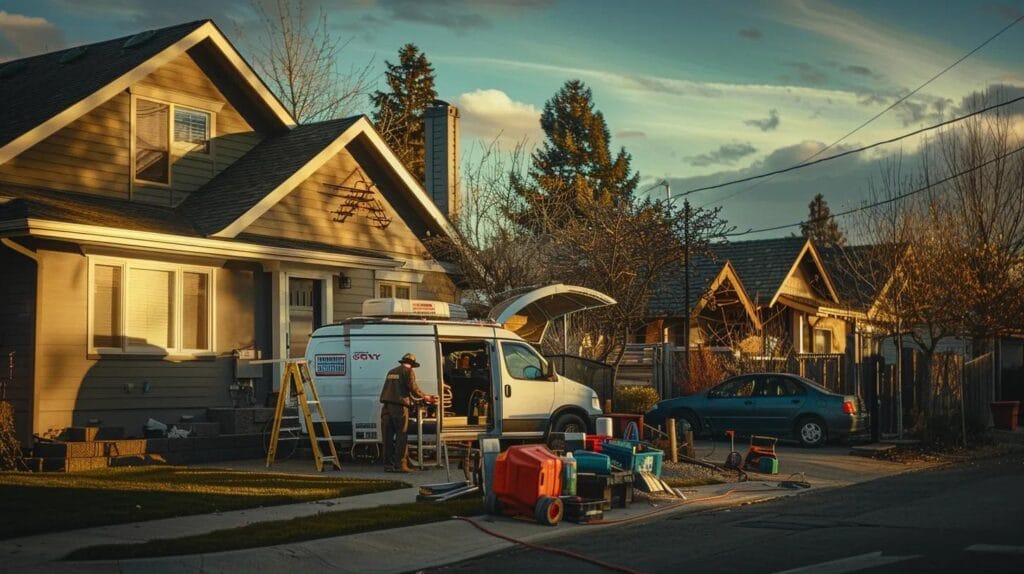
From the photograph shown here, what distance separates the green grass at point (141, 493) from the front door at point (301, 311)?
6015mm

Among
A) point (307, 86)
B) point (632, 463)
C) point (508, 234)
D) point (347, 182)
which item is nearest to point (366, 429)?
point (632, 463)

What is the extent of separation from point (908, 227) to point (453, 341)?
13.3 m

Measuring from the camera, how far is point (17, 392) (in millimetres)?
18312

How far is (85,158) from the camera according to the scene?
20281 mm

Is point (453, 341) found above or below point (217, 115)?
below

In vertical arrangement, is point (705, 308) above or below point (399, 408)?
above

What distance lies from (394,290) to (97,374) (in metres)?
7.76

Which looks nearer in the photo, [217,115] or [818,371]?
[217,115]

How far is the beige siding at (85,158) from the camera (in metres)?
19.4

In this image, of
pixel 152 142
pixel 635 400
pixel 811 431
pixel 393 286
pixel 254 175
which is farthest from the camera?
pixel 635 400

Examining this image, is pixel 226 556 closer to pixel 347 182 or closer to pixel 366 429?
pixel 366 429

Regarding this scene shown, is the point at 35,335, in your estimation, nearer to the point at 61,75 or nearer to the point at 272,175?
the point at 272,175

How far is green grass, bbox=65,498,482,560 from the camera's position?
10375mm

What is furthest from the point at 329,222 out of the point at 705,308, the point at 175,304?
the point at 705,308
